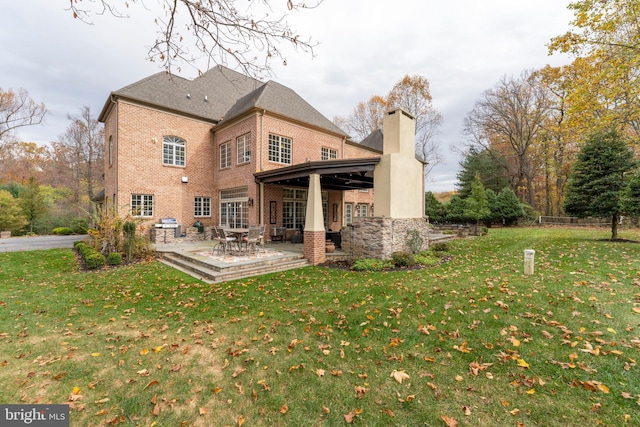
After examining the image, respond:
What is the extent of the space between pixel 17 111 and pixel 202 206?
22137 mm

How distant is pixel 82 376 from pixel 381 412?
355 centimetres

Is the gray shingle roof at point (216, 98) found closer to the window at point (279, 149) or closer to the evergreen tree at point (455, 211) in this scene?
the window at point (279, 149)

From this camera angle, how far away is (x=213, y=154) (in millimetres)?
16094

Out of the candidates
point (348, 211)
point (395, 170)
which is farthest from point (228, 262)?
point (348, 211)

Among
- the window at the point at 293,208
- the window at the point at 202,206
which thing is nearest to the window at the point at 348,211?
the window at the point at 293,208

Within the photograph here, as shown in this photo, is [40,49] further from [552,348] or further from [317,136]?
[317,136]

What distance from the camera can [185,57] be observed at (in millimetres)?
3650

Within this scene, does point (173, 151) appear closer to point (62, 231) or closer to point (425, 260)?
point (425, 260)

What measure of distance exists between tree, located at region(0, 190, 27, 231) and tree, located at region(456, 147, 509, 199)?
37587 mm

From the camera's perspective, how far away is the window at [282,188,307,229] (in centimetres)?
1450

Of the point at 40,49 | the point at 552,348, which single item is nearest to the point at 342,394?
the point at 552,348

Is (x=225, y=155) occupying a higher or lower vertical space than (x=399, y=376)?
higher

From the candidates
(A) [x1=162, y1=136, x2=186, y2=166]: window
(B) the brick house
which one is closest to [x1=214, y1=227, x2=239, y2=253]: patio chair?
(B) the brick house

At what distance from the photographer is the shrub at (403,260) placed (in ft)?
27.3
